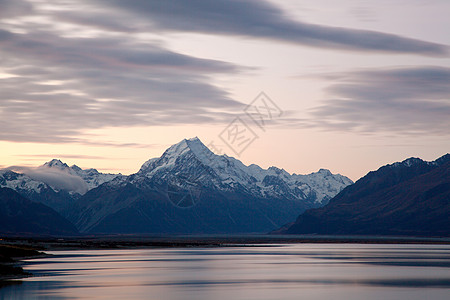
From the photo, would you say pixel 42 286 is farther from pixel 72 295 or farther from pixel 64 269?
pixel 64 269

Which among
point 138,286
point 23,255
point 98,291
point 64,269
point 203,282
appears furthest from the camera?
point 23,255

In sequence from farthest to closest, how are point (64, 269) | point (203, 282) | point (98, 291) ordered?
point (64, 269) < point (203, 282) < point (98, 291)

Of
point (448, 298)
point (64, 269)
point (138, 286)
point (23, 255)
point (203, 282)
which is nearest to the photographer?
point (448, 298)

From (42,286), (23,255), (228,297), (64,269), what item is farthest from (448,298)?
(23,255)

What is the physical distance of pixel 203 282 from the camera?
94.1 metres

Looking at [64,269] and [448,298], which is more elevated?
[64,269]

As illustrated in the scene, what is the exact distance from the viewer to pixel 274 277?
10262 centimetres

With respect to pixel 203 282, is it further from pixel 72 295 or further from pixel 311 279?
pixel 72 295

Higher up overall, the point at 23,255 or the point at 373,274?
the point at 23,255

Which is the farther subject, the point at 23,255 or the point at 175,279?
the point at 23,255

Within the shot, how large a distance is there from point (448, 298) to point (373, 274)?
3578 cm

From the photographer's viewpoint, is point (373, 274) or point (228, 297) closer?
point (228, 297)

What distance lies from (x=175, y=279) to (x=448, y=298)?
134ft

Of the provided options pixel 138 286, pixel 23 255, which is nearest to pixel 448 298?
pixel 138 286
